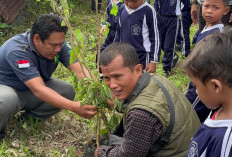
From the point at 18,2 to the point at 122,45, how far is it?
568 cm

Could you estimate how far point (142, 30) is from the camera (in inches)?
146

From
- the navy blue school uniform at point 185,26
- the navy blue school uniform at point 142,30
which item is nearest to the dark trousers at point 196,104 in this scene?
the navy blue school uniform at point 142,30

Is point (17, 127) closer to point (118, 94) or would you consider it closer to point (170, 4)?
point (118, 94)

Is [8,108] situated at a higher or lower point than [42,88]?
lower

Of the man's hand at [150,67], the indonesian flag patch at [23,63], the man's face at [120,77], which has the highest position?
the man's face at [120,77]

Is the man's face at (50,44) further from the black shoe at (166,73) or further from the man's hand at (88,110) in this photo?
the black shoe at (166,73)

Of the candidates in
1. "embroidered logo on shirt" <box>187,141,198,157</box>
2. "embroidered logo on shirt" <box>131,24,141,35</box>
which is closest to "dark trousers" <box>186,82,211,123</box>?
"embroidered logo on shirt" <box>131,24,141,35</box>

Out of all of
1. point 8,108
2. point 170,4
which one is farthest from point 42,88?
point 170,4

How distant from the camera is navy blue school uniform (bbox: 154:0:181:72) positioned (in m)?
5.13

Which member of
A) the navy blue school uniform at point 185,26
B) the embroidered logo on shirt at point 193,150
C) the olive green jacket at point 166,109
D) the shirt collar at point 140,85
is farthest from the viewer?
the navy blue school uniform at point 185,26

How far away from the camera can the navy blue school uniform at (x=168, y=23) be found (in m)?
5.13

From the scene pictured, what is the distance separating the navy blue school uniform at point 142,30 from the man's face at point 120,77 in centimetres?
149

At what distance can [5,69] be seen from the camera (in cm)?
331

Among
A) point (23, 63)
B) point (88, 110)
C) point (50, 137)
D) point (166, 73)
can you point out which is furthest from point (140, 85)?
point (166, 73)
